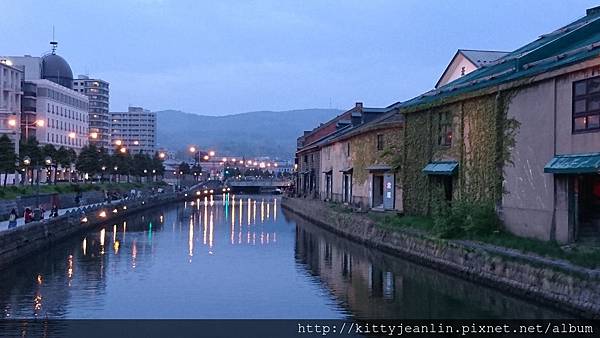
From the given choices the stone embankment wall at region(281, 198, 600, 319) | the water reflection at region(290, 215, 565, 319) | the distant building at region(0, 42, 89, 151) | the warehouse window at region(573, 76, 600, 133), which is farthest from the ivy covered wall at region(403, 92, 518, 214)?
the distant building at region(0, 42, 89, 151)

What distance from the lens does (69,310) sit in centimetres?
2158

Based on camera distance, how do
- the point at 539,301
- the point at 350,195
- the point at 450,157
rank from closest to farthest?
the point at 539,301 < the point at 450,157 < the point at 350,195

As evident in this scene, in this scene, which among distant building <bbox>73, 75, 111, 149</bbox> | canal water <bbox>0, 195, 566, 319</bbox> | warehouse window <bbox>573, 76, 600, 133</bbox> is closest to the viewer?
canal water <bbox>0, 195, 566, 319</bbox>

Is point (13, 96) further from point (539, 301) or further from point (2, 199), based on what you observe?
point (539, 301)

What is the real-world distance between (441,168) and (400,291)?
434 inches

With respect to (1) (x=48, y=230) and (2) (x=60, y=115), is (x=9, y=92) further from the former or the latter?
(1) (x=48, y=230)

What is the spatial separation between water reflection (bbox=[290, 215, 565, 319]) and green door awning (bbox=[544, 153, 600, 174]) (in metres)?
4.62

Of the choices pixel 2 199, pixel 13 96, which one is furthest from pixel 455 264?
pixel 13 96

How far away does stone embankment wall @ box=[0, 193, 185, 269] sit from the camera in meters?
31.4

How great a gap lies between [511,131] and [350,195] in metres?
28.3

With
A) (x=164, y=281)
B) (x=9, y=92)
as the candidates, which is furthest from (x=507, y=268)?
(x=9, y=92)

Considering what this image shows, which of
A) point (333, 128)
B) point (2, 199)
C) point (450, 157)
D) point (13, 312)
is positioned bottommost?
point (13, 312)

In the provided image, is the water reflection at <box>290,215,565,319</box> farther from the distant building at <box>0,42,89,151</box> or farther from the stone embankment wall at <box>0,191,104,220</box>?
the distant building at <box>0,42,89,151</box>

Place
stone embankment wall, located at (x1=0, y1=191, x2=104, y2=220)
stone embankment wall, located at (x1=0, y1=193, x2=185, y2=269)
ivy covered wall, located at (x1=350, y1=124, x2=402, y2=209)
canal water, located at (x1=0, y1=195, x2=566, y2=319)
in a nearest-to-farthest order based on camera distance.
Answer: canal water, located at (x1=0, y1=195, x2=566, y2=319)
stone embankment wall, located at (x1=0, y1=193, x2=185, y2=269)
stone embankment wall, located at (x1=0, y1=191, x2=104, y2=220)
ivy covered wall, located at (x1=350, y1=124, x2=402, y2=209)
